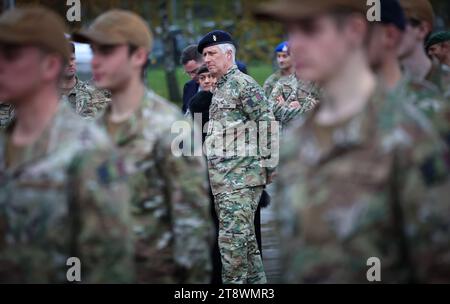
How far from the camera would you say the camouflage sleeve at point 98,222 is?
4508 millimetres

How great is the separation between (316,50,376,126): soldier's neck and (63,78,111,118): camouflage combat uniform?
689 centimetres

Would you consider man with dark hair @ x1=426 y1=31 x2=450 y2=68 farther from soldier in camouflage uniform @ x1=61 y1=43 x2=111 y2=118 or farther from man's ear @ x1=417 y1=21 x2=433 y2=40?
soldier in camouflage uniform @ x1=61 y1=43 x2=111 y2=118

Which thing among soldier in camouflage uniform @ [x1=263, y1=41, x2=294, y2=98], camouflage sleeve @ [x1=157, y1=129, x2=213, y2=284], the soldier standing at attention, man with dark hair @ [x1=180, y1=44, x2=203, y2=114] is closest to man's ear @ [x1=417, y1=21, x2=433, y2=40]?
the soldier standing at attention

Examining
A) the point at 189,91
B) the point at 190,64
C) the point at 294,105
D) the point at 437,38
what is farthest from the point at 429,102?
the point at 190,64

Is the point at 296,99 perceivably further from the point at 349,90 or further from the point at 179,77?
the point at 179,77

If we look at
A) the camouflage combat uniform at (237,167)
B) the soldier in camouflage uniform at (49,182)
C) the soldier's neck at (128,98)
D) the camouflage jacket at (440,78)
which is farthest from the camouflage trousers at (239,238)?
the soldier in camouflage uniform at (49,182)

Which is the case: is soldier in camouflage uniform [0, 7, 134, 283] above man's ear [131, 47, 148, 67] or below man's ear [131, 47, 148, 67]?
below

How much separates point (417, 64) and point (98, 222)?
2.76m

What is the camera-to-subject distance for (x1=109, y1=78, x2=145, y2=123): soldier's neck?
18.1 feet

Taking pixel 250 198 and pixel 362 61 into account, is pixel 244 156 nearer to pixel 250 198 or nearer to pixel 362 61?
pixel 250 198

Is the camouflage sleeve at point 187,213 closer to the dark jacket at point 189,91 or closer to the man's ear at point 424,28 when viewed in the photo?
the man's ear at point 424,28

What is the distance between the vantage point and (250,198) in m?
9.40

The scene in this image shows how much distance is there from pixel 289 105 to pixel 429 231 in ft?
22.8

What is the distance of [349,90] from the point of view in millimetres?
4113
